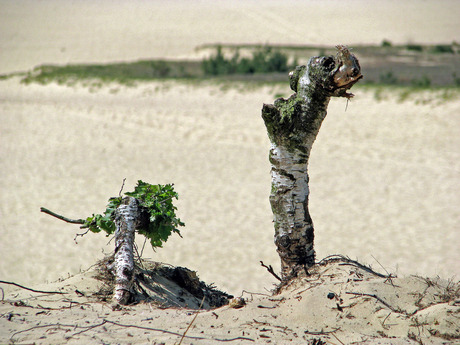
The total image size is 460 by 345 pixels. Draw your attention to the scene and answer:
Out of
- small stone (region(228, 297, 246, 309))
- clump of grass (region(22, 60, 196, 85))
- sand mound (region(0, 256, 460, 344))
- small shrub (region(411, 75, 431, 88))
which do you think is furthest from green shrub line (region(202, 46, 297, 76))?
small stone (region(228, 297, 246, 309))

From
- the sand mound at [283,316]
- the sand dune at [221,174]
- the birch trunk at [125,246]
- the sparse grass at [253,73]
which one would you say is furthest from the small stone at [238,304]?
the sparse grass at [253,73]

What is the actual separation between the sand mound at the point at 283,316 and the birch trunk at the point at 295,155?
0.76ft

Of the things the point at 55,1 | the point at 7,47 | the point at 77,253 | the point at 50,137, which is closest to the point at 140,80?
the point at 50,137

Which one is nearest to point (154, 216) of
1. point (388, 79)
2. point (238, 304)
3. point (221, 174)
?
point (238, 304)

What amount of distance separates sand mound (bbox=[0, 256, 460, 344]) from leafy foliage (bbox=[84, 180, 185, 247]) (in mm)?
437

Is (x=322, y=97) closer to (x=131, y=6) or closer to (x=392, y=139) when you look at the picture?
(x=392, y=139)

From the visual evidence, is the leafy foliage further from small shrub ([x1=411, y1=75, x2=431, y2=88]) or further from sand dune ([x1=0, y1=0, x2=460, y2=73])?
sand dune ([x1=0, y1=0, x2=460, y2=73])

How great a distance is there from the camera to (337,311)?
11.0ft

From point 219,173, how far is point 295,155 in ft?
24.3

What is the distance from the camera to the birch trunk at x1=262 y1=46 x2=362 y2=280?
12.0 ft

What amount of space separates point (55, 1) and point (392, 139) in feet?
188

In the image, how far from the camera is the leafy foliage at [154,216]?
13.0 ft

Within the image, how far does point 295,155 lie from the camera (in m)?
3.72

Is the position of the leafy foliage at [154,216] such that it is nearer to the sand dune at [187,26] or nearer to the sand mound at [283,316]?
the sand mound at [283,316]
